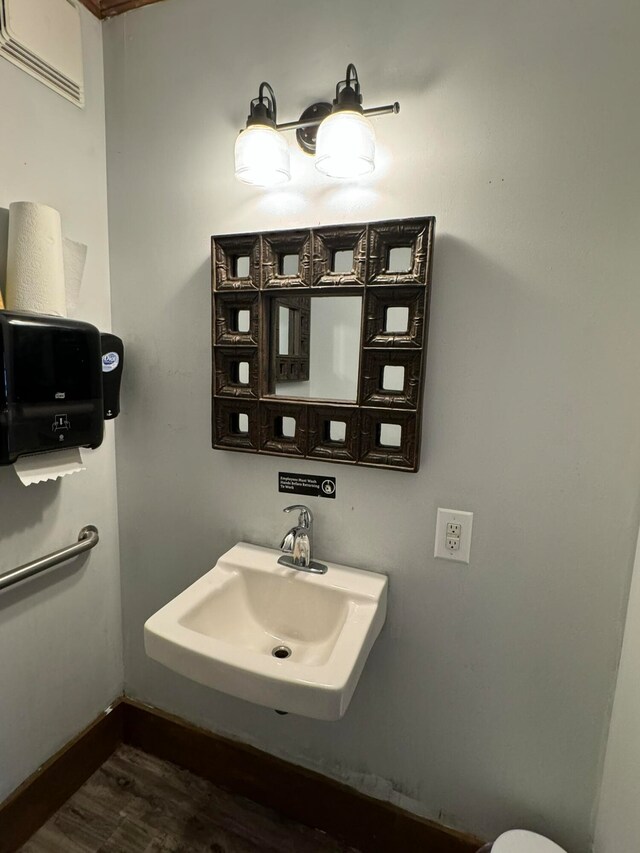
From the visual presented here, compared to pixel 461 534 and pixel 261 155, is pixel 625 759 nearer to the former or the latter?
pixel 461 534

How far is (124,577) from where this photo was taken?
1.56m

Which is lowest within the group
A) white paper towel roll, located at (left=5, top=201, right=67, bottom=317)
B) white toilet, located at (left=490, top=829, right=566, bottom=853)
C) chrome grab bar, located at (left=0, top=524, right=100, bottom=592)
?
white toilet, located at (left=490, top=829, right=566, bottom=853)

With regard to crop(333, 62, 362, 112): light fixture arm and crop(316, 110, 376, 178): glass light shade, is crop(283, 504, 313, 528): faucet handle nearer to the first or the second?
crop(316, 110, 376, 178): glass light shade

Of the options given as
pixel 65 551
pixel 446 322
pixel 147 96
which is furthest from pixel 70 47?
pixel 65 551

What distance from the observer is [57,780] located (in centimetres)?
135

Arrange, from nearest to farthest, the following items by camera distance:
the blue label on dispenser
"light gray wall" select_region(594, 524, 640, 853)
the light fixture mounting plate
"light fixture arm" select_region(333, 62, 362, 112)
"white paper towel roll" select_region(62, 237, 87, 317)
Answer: "light gray wall" select_region(594, 524, 640, 853)
"light fixture arm" select_region(333, 62, 362, 112)
the light fixture mounting plate
"white paper towel roll" select_region(62, 237, 87, 317)
the blue label on dispenser

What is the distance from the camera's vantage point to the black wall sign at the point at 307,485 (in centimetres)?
123

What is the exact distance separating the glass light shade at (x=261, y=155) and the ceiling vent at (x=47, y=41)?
1.90 feet

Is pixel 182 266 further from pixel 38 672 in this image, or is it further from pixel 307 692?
pixel 38 672

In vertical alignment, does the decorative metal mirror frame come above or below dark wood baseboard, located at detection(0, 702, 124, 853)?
above

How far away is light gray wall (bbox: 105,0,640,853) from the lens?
0.93 m

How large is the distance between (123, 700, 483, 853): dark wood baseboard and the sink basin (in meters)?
0.52

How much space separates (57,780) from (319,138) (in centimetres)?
198

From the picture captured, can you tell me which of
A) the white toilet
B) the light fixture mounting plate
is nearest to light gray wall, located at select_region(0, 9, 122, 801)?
the light fixture mounting plate
